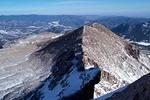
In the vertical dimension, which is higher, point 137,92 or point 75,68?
point 137,92

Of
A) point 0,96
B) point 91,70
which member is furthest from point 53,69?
point 91,70

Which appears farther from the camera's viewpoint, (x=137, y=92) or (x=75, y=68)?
(x=75, y=68)

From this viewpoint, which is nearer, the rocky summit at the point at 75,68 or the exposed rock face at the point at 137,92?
the exposed rock face at the point at 137,92

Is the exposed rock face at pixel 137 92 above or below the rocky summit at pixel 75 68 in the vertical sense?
above

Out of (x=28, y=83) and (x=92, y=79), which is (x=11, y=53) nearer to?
(x=28, y=83)

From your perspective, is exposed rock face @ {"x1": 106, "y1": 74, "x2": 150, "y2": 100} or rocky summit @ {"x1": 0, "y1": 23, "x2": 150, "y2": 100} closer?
exposed rock face @ {"x1": 106, "y1": 74, "x2": 150, "y2": 100}
